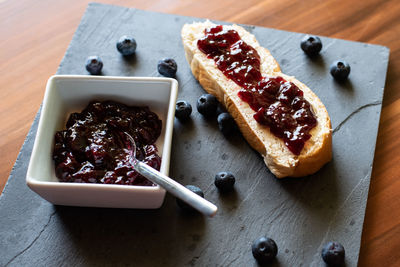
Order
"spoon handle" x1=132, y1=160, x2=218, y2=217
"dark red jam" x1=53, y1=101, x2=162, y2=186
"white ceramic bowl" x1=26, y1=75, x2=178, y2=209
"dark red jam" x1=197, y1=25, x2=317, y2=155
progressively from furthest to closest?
"dark red jam" x1=197, y1=25, x2=317, y2=155 → "dark red jam" x1=53, y1=101, x2=162, y2=186 → "white ceramic bowl" x1=26, y1=75, x2=178, y2=209 → "spoon handle" x1=132, y1=160, x2=218, y2=217

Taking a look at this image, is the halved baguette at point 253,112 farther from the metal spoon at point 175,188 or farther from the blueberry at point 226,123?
the metal spoon at point 175,188

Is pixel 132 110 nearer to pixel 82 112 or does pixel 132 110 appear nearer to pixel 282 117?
pixel 82 112

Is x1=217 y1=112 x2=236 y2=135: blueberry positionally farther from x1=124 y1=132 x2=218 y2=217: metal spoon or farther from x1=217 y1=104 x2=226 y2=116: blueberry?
x1=124 y1=132 x2=218 y2=217: metal spoon

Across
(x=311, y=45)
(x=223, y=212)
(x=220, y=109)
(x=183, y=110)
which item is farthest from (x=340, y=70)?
(x=223, y=212)

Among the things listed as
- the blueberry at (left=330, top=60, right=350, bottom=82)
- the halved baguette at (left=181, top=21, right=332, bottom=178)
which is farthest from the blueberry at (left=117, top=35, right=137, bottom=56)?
the blueberry at (left=330, top=60, right=350, bottom=82)

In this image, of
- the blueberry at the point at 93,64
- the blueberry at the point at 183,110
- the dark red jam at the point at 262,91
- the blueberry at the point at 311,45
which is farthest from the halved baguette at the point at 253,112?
the blueberry at the point at 93,64

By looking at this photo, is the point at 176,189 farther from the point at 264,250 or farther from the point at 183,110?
the point at 183,110
